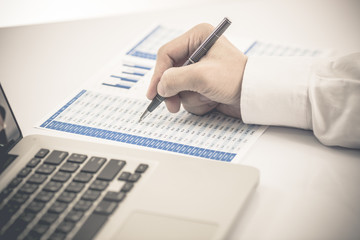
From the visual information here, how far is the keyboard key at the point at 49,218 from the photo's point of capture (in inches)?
23.7

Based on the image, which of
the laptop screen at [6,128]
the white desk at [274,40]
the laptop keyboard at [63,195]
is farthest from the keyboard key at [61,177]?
the white desk at [274,40]

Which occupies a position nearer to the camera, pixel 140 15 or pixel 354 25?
pixel 354 25

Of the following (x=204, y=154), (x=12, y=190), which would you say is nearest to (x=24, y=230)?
(x=12, y=190)

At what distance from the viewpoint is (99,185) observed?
2.13 feet

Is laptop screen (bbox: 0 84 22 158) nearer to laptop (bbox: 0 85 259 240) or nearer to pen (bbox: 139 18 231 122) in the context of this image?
laptop (bbox: 0 85 259 240)

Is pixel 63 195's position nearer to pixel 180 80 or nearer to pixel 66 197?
pixel 66 197

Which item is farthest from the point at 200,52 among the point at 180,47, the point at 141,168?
the point at 141,168

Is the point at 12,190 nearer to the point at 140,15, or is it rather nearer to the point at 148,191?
the point at 148,191

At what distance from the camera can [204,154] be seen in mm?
794

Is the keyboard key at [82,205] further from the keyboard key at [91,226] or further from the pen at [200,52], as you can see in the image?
the pen at [200,52]

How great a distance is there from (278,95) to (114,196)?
1.20 feet

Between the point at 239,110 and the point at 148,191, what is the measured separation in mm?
312

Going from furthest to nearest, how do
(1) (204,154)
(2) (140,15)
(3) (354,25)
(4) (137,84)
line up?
(2) (140,15) → (3) (354,25) → (4) (137,84) → (1) (204,154)

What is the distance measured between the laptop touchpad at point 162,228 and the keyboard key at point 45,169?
6.0 inches
